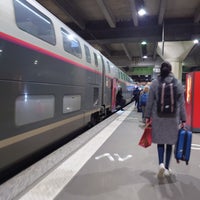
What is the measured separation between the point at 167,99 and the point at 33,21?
2.17 m

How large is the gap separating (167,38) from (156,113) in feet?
28.1

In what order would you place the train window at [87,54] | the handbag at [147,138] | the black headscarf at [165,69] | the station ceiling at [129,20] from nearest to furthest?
1. the black headscarf at [165,69]
2. the handbag at [147,138]
3. the train window at [87,54]
4. the station ceiling at [129,20]

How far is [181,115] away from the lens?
3.28 meters

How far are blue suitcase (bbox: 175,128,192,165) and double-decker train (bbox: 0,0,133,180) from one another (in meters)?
1.97

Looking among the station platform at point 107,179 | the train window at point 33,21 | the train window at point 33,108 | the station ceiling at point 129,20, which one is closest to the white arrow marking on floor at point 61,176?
the station platform at point 107,179

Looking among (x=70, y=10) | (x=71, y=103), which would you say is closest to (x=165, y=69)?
(x=71, y=103)

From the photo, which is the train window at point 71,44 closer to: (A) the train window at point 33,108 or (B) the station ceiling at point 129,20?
(A) the train window at point 33,108

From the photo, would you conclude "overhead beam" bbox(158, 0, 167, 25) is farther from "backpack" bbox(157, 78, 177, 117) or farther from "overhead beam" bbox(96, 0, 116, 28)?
"backpack" bbox(157, 78, 177, 117)

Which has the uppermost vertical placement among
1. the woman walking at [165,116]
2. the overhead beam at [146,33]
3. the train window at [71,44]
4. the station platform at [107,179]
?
the overhead beam at [146,33]

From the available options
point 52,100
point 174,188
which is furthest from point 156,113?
point 52,100

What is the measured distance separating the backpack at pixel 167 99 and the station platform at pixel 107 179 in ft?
2.87

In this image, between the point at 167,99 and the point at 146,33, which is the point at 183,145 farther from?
the point at 146,33

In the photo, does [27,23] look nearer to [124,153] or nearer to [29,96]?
[29,96]

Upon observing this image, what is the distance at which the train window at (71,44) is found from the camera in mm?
4832
